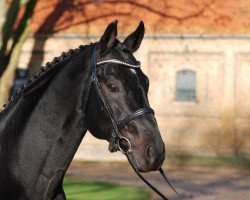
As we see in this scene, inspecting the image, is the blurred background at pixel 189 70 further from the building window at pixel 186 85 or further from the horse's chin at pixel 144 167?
the horse's chin at pixel 144 167

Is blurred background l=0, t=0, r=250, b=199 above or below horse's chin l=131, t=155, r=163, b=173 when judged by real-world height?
below

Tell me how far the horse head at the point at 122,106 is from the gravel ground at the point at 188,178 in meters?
9.42

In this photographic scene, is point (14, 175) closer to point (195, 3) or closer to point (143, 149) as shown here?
point (143, 149)

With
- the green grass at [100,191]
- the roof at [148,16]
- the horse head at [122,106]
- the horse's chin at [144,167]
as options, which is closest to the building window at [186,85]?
the roof at [148,16]

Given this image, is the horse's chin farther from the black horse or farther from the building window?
the building window

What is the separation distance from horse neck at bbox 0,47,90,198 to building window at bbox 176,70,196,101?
18.7m

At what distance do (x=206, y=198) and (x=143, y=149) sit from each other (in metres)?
10.8

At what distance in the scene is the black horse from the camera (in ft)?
11.9

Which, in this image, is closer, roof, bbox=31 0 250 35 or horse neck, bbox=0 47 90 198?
horse neck, bbox=0 47 90 198

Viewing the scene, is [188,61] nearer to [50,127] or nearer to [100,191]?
[100,191]

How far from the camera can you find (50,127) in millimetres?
3951

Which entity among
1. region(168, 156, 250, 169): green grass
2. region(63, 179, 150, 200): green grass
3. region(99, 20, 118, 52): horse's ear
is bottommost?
region(168, 156, 250, 169): green grass

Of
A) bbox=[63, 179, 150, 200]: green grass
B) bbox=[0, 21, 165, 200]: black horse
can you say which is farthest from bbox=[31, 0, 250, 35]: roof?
bbox=[0, 21, 165, 200]: black horse

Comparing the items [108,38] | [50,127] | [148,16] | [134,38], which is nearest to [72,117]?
[50,127]
